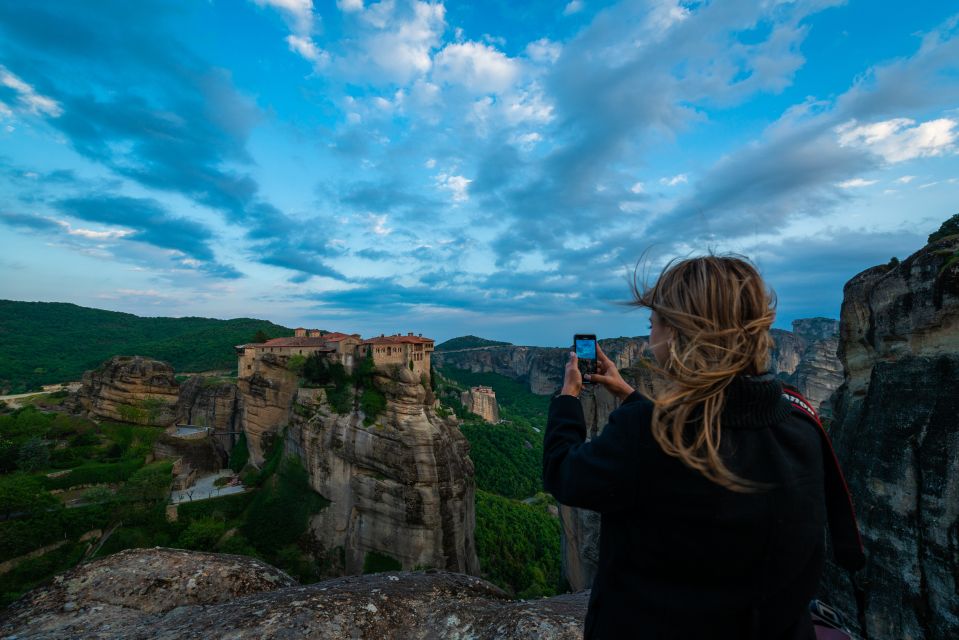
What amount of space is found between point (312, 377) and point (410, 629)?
76.1 feet

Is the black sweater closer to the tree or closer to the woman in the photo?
the woman

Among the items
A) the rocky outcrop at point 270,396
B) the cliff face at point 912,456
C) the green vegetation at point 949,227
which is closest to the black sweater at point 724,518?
the cliff face at point 912,456

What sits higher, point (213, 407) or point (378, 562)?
point (213, 407)

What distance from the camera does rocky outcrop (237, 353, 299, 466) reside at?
89.6 feet

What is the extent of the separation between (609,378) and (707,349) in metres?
0.80

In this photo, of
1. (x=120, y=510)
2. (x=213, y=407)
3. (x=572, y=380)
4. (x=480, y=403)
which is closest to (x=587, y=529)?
(x=572, y=380)

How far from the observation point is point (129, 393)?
31.9 metres

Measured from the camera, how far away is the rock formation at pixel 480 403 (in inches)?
2633

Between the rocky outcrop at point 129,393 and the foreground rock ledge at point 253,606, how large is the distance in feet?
110

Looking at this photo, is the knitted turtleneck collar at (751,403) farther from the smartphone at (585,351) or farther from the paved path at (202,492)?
the paved path at (202,492)

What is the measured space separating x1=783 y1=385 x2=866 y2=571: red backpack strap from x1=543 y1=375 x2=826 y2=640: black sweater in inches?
11.2

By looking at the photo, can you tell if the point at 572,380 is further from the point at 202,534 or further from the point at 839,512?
the point at 202,534

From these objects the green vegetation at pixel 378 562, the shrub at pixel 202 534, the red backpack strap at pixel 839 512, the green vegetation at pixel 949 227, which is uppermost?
the green vegetation at pixel 949 227

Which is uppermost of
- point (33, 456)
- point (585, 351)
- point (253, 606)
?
point (585, 351)
